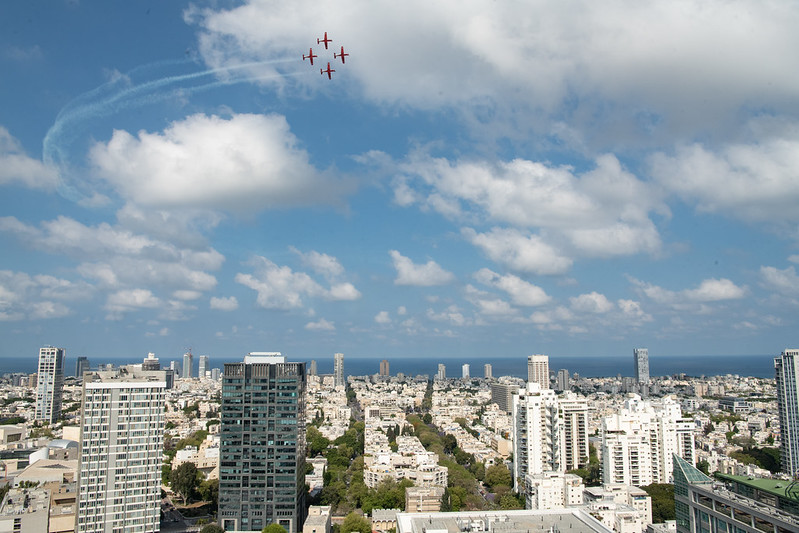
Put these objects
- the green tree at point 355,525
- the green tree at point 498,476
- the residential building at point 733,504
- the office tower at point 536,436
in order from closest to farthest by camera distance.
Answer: the residential building at point 733,504
the green tree at point 355,525
the office tower at point 536,436
the green tree at point 498,476

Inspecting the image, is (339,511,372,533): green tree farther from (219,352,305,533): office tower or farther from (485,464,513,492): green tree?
(485,464,513,492): green tree

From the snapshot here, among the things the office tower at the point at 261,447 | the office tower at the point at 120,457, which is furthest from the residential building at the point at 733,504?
the office tower at the point at 120,457

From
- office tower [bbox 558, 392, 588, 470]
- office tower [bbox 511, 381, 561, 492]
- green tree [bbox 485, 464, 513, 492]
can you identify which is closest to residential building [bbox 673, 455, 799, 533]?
office tower [bbox 511, 381, 561, 492]

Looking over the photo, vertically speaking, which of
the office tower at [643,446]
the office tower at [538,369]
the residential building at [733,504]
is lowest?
the office tower at [643,446]

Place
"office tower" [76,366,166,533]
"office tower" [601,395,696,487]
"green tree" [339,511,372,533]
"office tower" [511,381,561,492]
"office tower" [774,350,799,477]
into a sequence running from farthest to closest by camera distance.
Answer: "office tower" [774,350,799,477]
"office tower" [511,381,561,492]
"office tower" [601,395,696,487]
"green tree" [339,511,372,533]
"office tower" [76,366,166,533]

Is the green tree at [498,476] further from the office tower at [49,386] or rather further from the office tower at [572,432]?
the office tower at [49,386]

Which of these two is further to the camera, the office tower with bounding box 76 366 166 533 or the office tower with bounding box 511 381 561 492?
the office tower with bounding box 511 381 561 492
